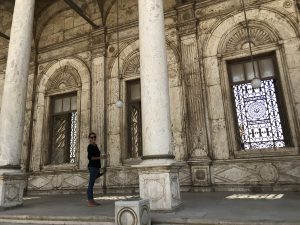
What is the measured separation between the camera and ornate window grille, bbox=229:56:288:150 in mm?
7113

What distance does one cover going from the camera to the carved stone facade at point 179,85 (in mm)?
6996

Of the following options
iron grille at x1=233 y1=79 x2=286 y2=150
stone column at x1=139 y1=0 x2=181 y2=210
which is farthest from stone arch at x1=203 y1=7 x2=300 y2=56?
stone column at x1=139 y1=0 x2=181 y2=210

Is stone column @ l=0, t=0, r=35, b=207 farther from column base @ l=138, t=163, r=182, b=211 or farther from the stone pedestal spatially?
the stone pedestal

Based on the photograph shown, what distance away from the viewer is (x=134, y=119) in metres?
8.93

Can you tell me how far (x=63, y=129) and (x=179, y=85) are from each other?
4672 millimetres

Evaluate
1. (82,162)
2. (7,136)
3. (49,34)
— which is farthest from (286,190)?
(49,34)

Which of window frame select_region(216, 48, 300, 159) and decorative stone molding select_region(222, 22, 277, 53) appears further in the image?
decorative stone molding select_region(222, 22, 277, 53)

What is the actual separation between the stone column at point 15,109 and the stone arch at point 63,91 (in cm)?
293

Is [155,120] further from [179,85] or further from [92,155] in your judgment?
[179,85]

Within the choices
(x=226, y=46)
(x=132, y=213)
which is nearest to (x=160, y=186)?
(x=132, y=213)

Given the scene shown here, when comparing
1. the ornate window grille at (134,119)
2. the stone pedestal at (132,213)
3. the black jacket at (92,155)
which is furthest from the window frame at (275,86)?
the stone pedestal at (132,213)

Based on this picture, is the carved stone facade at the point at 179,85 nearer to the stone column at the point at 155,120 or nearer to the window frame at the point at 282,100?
the window frame at the point at 282,100

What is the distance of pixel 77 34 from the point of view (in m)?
10.3

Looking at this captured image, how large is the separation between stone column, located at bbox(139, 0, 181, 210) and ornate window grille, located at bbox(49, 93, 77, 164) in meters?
5.43
